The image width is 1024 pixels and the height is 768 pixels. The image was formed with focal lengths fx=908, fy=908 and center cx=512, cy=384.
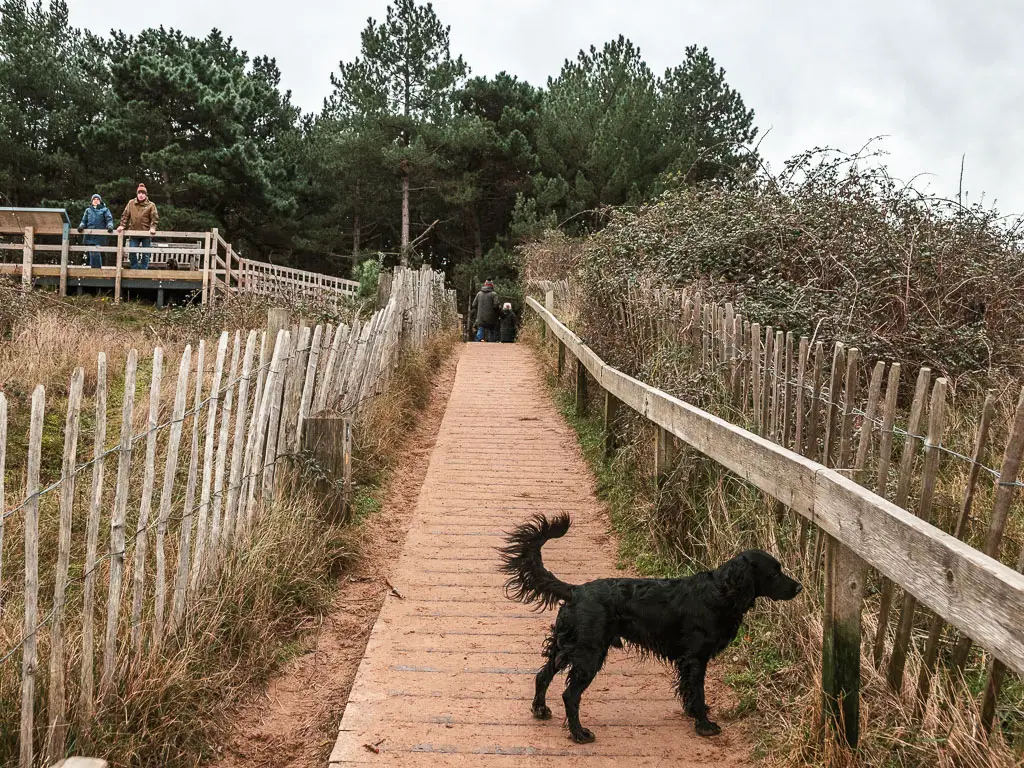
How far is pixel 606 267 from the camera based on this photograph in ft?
38.4

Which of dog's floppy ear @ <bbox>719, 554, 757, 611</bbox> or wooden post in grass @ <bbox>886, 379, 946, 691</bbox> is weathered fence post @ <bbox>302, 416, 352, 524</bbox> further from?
wooden post in grass @ <bbox>886, 379, 946, 691</bbox>

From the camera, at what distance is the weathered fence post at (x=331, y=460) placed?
6199mm

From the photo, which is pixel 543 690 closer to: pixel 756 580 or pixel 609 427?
pixel 756 580

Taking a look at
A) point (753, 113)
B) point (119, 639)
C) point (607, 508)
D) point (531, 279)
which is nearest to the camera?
point (119, 639)

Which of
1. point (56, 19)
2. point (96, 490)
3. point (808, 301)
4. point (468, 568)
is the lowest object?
point (468, 568)

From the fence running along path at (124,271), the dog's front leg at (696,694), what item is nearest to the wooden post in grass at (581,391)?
the dog's front leg at (696,694)

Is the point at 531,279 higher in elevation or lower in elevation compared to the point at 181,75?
lower

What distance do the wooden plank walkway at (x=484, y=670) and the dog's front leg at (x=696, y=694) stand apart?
0.06 m

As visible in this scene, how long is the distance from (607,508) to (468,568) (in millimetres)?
1743

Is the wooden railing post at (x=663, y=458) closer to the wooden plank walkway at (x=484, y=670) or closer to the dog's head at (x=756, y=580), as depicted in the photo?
the wooden plank walkway at (x=484, y=670)

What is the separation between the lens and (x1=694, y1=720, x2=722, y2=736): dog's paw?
12.4 ft

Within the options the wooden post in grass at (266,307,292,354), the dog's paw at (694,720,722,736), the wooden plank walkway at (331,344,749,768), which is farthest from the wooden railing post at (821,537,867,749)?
the wooden post in grass at (266,307,292,354)

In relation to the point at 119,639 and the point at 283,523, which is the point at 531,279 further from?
the point at 119,639

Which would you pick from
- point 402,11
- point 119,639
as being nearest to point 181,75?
point 402,11
